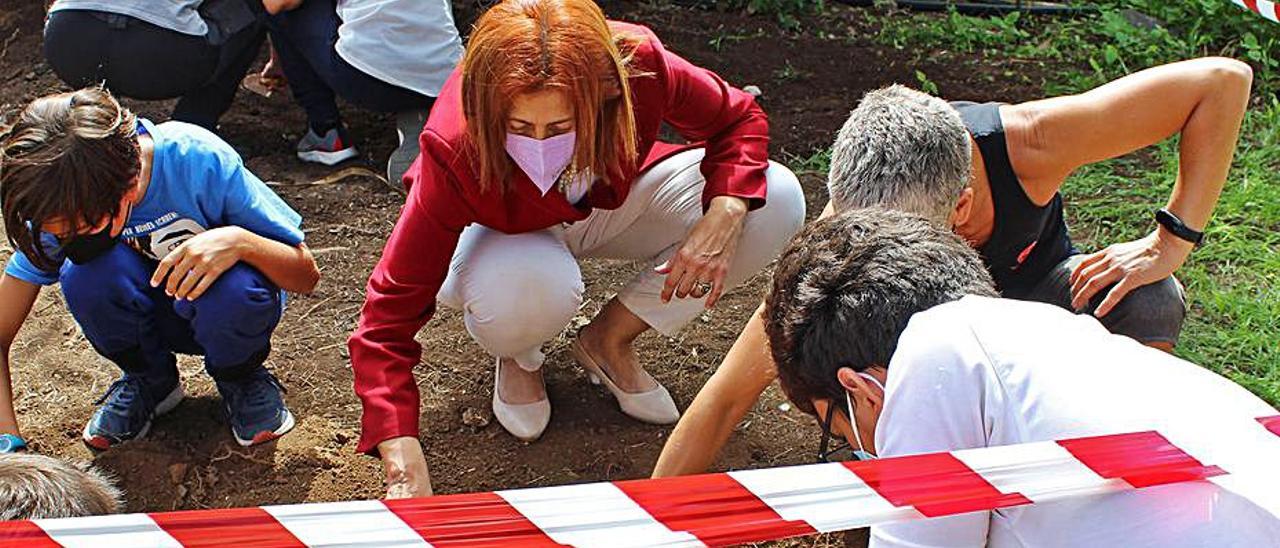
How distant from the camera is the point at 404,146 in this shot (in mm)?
4004

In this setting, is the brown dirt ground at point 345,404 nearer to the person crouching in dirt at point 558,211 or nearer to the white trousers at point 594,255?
the person crouching in dirt at point 558,211

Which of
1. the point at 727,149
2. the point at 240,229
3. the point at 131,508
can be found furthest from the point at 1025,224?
the point at 131,508

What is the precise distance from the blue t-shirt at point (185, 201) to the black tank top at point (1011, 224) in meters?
1.48

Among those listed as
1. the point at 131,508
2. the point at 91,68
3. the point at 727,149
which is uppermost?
the point at 727,149

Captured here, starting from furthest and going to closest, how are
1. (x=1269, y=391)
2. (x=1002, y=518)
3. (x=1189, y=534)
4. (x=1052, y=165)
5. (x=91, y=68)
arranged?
1. (x=91, y=68)
2. (x=1269, y=391)
3. (x=1052, y=165)
4. (x=1002, y=518)
5. (x=1189, y=534)

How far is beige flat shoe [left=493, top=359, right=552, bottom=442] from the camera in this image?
2.95m

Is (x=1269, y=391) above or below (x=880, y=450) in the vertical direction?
below

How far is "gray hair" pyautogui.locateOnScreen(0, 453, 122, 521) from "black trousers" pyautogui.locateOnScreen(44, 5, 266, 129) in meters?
2.24

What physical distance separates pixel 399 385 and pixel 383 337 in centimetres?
13

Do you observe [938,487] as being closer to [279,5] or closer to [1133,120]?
[1133,120]

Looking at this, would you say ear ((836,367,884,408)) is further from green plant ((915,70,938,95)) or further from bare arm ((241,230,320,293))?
green plant ((915,70,938,95))

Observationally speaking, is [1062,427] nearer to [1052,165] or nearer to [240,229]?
[1052,165]

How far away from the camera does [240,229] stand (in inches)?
102

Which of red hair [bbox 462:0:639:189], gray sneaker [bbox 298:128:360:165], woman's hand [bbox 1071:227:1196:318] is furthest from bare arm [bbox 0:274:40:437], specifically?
woman's hand [bbox 1071:227:1196:318]
